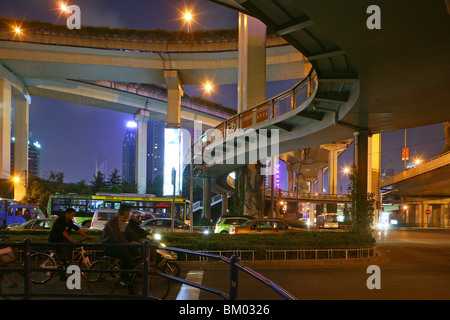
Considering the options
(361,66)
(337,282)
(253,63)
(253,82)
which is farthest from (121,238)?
(253,63)

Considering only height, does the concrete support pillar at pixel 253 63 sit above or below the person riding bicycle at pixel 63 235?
above

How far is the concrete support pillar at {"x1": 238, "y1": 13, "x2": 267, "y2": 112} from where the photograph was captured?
34.1 metres

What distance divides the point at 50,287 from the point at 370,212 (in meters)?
15.6

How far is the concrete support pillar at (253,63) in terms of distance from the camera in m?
34.1

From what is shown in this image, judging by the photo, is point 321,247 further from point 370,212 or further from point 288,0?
point 288,0

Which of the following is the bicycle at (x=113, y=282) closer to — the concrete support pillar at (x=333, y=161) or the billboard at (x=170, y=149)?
the billboard at (x=170, y=149)

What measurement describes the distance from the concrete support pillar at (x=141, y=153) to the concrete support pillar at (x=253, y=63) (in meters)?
30.6

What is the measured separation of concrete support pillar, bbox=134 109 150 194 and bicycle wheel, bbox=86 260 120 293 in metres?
54.3

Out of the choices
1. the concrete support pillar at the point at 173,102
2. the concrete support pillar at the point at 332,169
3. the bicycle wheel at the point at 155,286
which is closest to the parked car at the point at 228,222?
the bicycle wheel at the point at 155,286

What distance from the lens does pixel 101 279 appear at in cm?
909

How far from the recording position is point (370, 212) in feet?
64.7

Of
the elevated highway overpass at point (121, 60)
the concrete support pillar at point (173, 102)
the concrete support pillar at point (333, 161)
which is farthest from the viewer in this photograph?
the concrete support pillar at point (333, 161)

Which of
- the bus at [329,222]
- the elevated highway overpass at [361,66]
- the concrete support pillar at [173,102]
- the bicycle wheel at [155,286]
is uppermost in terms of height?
the concrete support pillar at [173,102]
